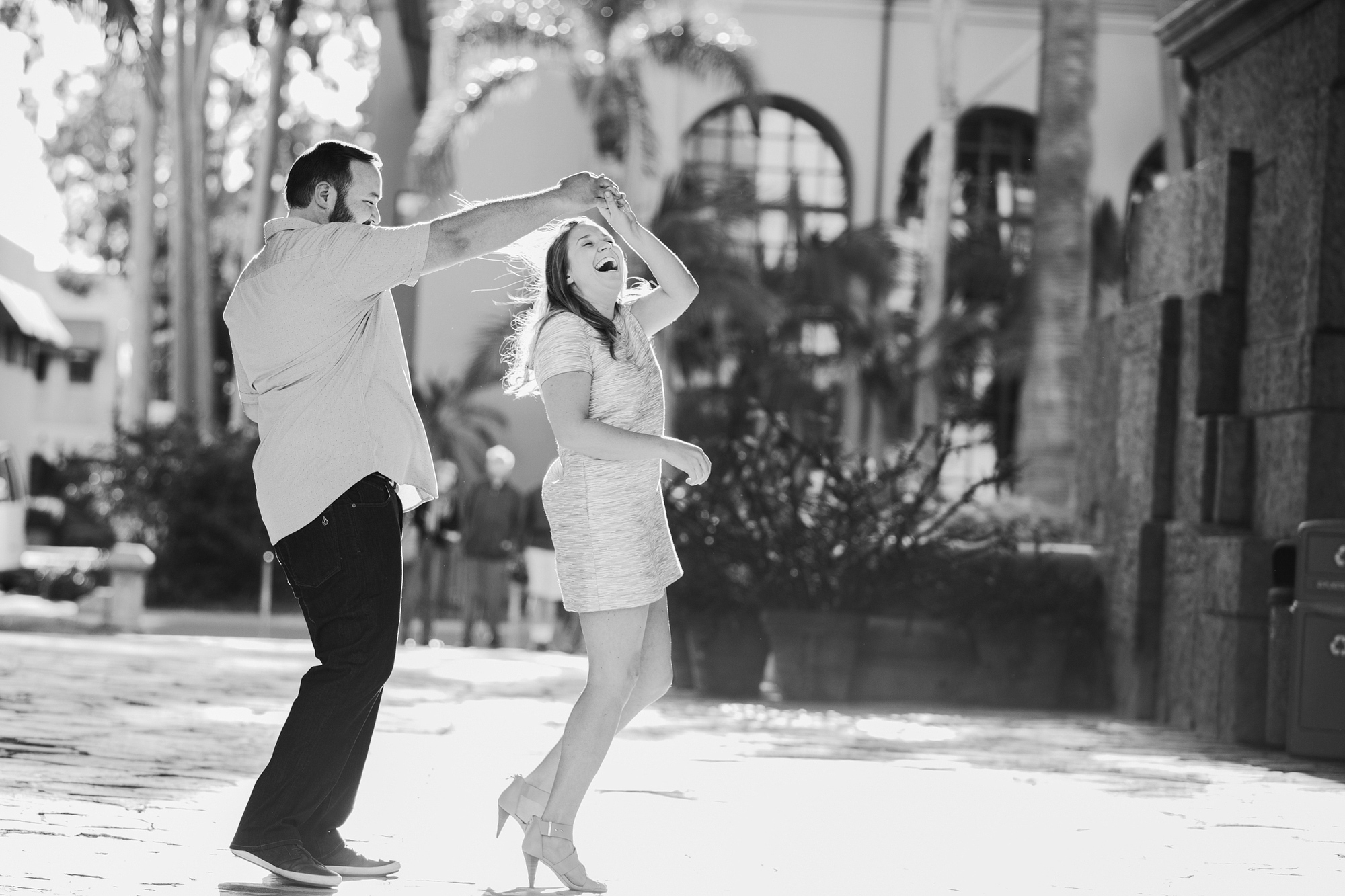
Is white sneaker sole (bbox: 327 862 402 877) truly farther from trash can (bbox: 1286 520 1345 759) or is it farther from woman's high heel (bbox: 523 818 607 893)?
trash can (bbox: 1286 520 1345 759)

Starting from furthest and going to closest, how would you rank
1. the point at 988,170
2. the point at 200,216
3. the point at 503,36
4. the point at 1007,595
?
the point at 988,170, the point at 200,216, the point at 503,36, the point at 1007,595

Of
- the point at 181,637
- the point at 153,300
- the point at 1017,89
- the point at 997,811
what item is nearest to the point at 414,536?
the point at 181,637

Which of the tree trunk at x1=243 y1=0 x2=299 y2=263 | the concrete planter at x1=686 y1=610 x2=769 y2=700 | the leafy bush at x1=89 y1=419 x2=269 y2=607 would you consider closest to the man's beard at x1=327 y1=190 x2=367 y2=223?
the concrete planter at x1=686 y1=610 x2=769 y2=700

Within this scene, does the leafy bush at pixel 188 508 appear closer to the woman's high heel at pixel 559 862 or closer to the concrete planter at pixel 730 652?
the concrete planter at pixel 730 652

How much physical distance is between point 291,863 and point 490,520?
10.6 meters

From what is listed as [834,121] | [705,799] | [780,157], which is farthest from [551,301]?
[780,157]

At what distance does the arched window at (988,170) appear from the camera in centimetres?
2950

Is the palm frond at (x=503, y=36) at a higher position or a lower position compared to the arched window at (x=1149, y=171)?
higher

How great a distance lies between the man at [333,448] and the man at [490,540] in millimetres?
10319

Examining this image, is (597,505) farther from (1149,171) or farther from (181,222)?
(1149,171)

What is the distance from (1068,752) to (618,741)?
77.3 inches

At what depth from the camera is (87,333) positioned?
165 feet

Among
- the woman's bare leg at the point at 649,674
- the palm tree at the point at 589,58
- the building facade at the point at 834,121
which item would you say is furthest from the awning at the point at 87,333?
the woman's bare leg at the point at 649,674

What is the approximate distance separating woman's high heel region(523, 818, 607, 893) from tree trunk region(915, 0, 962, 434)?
20022mm
